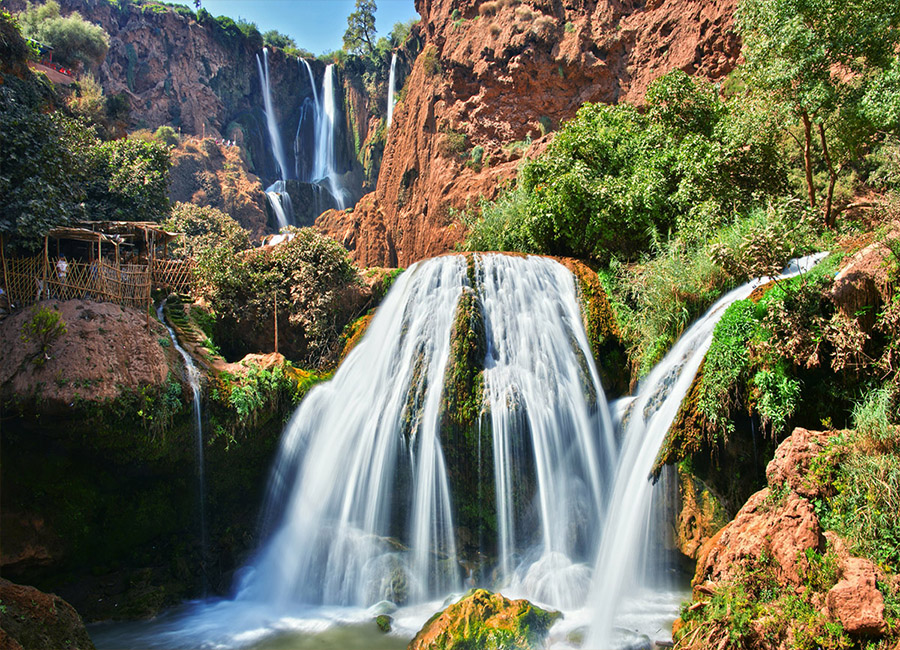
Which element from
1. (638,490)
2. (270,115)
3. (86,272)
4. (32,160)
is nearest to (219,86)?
(270,115)

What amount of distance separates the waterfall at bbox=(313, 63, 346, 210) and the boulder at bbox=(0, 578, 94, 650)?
112 ft

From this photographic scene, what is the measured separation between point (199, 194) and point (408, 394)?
27.2 meters

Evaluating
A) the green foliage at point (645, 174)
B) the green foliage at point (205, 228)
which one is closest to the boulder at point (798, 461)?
the green foliage at point (645, 174)

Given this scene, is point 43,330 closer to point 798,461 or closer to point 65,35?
point 798,461

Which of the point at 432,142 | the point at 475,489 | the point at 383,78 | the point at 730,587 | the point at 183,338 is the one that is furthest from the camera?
the point at 383,78

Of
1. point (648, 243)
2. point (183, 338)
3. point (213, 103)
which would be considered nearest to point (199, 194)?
point (213, 103)

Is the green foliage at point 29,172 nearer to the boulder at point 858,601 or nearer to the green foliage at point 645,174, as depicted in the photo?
the green foliage at point 645,174

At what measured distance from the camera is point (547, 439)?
9.47 meters

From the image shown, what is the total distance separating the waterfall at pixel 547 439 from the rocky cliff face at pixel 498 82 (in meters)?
10.3

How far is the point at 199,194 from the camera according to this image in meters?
31.1

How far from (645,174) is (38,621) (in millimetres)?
13822

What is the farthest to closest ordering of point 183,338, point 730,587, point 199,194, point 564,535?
point 199,194 < point 183,338 < point 564,535 < point 730,587

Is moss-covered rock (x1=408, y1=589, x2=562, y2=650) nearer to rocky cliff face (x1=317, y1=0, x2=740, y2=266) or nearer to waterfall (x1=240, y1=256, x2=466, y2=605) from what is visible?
waterfall (x1=240, y1=256, x2=466, y2=605)

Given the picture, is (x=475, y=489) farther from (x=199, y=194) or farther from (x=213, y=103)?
(x=213, y=103)
